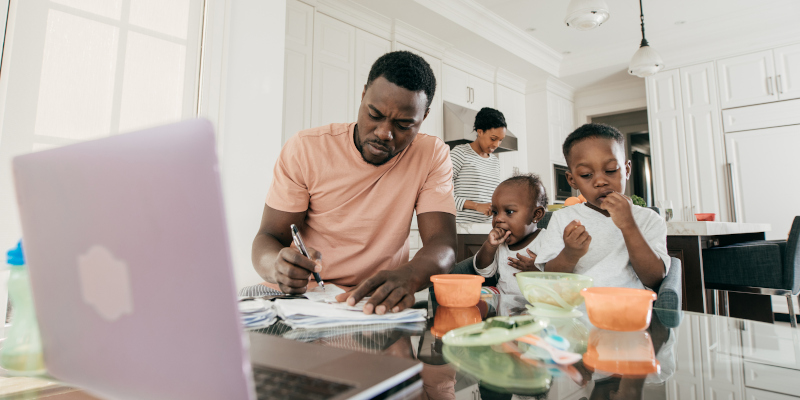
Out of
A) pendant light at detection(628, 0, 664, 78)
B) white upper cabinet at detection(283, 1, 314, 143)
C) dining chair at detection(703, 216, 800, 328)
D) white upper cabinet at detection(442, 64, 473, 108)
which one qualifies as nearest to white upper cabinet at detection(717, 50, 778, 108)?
pendant light at detection(628, 0, 664, 78)

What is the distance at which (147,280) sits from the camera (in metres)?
0.30

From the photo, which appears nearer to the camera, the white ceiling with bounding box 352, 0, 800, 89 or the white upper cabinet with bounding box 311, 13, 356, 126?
the white upper cabinet with bounding box 311, 13, 356, 126

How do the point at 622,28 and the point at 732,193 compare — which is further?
the point at 622,28

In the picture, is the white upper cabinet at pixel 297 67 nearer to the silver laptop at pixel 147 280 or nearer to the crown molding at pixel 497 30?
the crown molding at pixel 497 30

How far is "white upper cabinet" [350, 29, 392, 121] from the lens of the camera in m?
3.64

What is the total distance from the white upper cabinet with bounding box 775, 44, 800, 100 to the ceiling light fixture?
9.89 ft

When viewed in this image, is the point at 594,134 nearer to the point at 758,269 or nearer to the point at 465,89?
the point at 758,269

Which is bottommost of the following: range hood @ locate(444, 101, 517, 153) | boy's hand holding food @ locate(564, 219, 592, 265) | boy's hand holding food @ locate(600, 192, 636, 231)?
boy's hand holding food @ locate(564, 219, 592, 265)

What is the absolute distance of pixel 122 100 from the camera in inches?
68.8

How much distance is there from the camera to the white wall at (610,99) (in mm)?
5570

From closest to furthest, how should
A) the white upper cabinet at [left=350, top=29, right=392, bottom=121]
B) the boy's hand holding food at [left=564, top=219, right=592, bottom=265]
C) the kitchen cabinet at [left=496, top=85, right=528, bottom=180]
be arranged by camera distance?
the boy's hand holding food at [left=564, top=219, right=592, bottom=265] < the white upper cabinet at [left=350, top=29, right=392, bottom=121] < the kitchen cabinet at [left=496, top=85, right=528, bottom=180]

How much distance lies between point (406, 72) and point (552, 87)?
514cm

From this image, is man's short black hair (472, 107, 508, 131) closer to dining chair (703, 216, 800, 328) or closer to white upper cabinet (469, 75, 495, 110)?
dining chair (703, 216, 800, 328)

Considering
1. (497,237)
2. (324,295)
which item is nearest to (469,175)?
(497,237)
